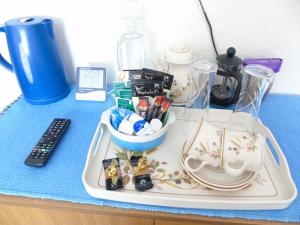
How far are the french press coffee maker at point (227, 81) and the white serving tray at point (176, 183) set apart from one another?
143 millimetres

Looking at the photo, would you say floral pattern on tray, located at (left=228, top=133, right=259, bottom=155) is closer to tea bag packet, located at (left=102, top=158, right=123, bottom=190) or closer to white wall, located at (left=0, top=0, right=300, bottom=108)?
tea bag packet, located at (left=102, top=158, right=123, bottom=190)

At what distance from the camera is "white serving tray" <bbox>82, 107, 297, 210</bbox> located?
0.47 meters

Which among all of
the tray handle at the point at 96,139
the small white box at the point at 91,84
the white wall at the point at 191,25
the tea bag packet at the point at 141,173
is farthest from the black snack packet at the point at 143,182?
the white wall at the point at 191,25

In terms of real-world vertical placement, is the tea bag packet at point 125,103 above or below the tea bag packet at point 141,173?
above

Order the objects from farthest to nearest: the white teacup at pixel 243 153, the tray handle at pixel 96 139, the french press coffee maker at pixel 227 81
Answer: the french press coffee maker at pixel 227 81 → the tray handle at pixel 96 139 → the white teacup at pixel 243 153

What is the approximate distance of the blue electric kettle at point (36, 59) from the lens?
67 cm

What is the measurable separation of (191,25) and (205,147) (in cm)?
45

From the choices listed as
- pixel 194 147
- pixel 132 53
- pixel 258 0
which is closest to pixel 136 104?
pixel 194 147

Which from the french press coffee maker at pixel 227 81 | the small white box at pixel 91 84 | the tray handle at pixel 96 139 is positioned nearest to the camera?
the tray handle at pixel 96 139

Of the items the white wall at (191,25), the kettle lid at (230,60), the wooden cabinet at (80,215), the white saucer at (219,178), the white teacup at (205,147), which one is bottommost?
the wooden cabinet at (80,215)

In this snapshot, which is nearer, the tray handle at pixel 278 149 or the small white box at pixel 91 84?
the tray handle at pixel 278 149

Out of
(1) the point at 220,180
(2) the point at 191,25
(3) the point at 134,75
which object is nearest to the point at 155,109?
(3) the point at 134,75

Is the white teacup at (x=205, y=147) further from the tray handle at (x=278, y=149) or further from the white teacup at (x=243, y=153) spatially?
the tray handle at (x=278, y=149)

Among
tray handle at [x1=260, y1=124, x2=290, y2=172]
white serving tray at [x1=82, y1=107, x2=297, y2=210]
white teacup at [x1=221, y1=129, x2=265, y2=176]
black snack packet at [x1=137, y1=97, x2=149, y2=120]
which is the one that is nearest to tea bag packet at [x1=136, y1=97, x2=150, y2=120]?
black snack packet at [x1=137, y1=97, x2=149, y2=120]
